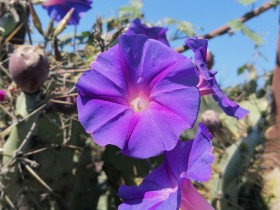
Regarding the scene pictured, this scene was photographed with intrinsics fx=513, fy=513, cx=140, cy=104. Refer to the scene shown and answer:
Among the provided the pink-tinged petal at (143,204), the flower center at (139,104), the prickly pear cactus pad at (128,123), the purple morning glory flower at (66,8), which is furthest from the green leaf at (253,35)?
A: the pink-tinged petal at (143,204)

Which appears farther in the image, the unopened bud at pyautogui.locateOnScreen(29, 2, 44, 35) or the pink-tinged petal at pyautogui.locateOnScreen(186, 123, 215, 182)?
the unopened bud at pyautogui.locateOnScreen(29, 2, 44, 35)

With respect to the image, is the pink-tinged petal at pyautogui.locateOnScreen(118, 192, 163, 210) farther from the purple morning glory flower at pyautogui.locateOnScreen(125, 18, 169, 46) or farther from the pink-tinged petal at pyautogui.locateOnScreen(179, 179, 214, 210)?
the purple morning glory flower at pyautogui.locateOnScreen(125, 18, 169, 46)

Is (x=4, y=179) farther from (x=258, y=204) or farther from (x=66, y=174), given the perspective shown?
(x=258, y=204)

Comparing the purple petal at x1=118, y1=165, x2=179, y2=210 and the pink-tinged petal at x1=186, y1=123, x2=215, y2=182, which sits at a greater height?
the pink-tinged petal at x1=186, y1=123, x2=215, y2=182

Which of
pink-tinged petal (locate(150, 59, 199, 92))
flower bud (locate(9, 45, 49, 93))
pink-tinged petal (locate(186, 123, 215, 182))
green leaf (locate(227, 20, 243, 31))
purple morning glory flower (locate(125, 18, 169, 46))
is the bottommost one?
green leaf (locate(227, 20, 243, 31))

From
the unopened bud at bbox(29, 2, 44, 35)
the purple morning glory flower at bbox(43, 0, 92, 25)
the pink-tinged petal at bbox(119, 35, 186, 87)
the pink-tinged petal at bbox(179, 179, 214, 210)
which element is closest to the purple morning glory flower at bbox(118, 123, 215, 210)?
the pink-tinged petal at bbox(179, 179, 214, 210)

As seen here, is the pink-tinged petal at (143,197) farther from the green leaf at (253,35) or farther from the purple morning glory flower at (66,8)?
the green leaf at (253,35)

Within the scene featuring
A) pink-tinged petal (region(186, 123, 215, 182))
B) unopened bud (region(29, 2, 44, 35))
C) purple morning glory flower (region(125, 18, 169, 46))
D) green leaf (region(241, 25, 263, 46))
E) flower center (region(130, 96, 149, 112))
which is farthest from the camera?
green leaf (region(241, 25, 263, 46))
